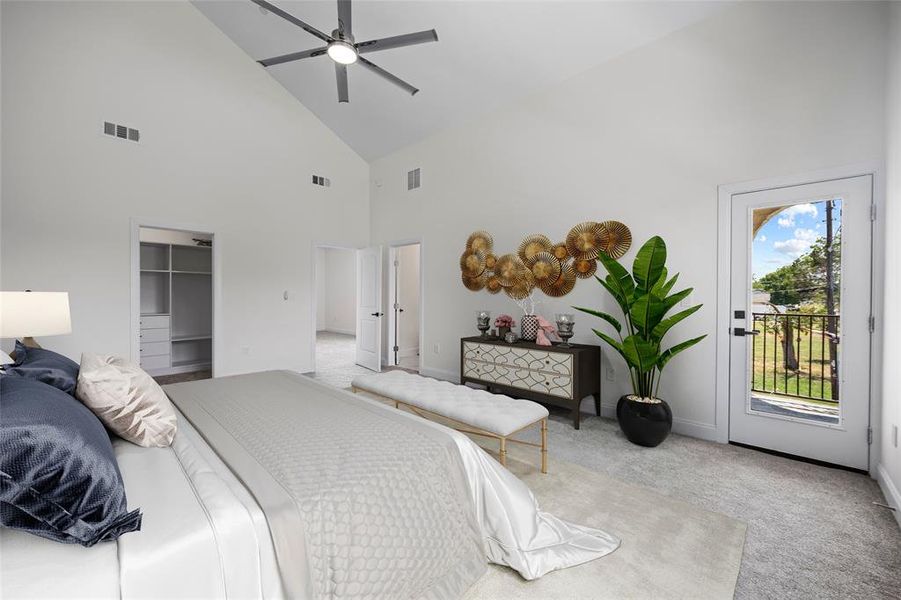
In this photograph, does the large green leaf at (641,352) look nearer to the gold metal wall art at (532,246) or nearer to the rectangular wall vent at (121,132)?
the gold metal wall art at (532,246)

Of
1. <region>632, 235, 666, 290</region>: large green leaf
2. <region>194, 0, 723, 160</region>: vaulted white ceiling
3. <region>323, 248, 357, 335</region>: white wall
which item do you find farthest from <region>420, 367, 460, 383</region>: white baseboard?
<region>323, 248, 357, 335</region>: white wall

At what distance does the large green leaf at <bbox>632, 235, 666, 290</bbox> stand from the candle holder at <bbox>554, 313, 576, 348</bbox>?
2.71ft

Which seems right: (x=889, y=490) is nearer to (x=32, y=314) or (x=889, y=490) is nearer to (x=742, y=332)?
(x=742, y=332)

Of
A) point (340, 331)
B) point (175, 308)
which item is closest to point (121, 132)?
point (175, 308)

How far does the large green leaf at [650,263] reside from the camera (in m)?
2.72

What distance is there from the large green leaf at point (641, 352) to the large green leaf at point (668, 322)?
0.09 metres

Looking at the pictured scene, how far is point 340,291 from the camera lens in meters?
10.3

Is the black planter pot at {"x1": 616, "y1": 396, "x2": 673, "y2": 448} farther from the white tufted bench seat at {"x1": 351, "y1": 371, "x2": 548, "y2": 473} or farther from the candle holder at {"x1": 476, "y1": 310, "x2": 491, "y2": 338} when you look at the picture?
the candle holder at {"x1": 476, "y1": 310, "x2": 491, "y2": 338}

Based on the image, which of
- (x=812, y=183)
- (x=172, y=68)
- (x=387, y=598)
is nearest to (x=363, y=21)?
(x=172, y=68)

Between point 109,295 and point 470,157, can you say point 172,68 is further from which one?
point 470,157

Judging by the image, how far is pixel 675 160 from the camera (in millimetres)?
3160

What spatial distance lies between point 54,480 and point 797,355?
3.73 m

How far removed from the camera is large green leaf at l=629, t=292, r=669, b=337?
2748mm

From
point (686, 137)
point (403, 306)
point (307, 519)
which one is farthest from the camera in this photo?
point (403, 306)
